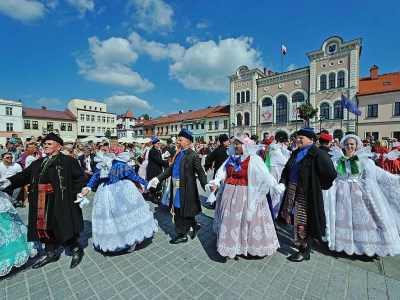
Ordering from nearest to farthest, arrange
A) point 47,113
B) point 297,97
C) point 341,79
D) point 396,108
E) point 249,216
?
point 249,216, point 396,108, point 341,79, point 297,97, point 47,113

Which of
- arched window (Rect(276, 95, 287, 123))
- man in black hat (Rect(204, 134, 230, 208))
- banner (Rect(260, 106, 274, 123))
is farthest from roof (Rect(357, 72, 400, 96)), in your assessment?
man in black hat (Rect(204, 134, 230, 208))

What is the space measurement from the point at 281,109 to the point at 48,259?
3388 centimetres

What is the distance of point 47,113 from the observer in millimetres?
42875

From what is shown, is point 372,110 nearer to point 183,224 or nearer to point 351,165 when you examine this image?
point 351,165

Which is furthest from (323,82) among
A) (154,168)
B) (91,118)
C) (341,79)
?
(91,118)

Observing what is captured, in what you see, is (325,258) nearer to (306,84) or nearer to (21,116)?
(306,84)

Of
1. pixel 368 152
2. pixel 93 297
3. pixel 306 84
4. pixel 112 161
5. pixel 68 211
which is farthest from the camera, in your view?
pixel 306 84

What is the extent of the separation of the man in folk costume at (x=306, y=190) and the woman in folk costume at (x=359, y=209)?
1.67ft

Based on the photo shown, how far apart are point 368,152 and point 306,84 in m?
30.6

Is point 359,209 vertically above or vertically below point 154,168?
below

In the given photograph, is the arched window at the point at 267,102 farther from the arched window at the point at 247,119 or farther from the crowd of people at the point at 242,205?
the crowd of people at the point at 242,205

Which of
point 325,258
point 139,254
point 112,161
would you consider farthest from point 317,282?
point 112,161

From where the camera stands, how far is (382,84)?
82.0 feet

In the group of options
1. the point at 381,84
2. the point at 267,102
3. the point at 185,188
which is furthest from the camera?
the point at 267,102
